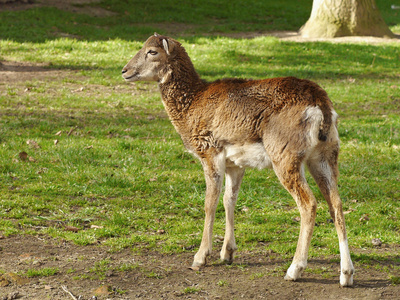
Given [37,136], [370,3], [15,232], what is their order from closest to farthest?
[15,232], [37,136], [370,3]

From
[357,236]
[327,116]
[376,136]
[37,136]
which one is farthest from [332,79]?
[327,116]

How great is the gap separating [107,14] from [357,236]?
1772cm

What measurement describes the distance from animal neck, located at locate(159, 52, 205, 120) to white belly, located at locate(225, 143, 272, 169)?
Answer: 795 millimetres

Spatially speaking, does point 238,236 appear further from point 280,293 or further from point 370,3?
point 370,3

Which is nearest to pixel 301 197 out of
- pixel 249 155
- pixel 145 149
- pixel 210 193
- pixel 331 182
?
pixel 331 182

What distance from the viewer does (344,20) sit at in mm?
19328

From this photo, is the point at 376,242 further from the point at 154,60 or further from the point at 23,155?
the point at 23,155

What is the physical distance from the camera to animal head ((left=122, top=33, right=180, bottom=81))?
619 centimetres

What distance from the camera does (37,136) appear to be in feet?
32.8

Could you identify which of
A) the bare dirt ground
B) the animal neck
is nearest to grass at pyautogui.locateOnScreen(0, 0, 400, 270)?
the bare dirt ground

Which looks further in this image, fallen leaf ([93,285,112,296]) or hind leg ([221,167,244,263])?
hind leg ([221,167,244,263])

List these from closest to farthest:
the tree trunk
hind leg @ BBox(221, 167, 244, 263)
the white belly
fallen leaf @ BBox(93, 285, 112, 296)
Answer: fallen leaf @ BBox(93, 285, 112, 296) < the white belly < hind leg @ BBox(221, 167, 244, 263) < the tree trunk

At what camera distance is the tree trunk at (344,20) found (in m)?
19.0

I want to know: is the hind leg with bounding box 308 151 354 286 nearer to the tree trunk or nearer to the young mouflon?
the young mouflon
